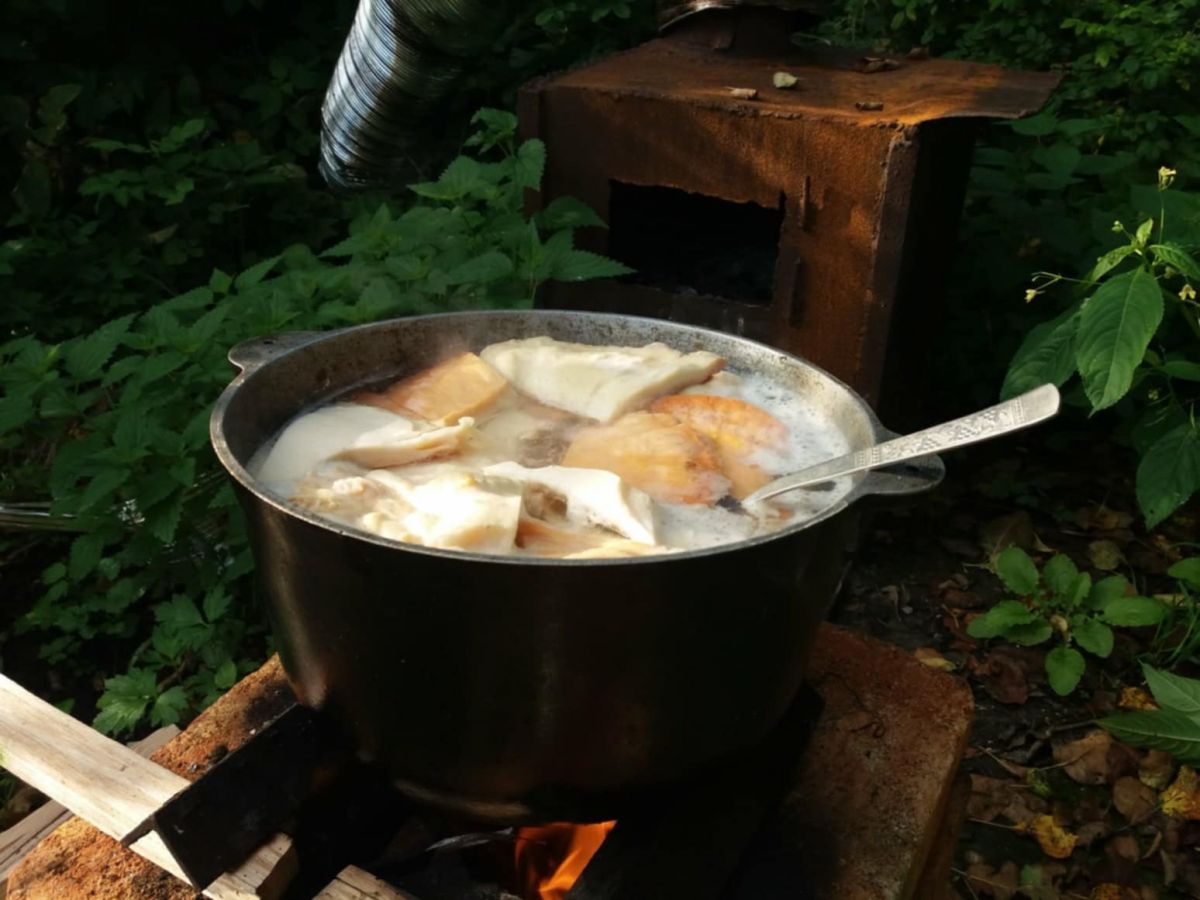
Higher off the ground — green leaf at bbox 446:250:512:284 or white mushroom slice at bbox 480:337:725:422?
white mushroom slice at bbox 480:337:725:422

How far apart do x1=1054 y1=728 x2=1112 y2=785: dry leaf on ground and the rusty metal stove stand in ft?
3.55

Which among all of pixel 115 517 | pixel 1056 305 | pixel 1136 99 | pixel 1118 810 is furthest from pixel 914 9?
pixel 115 517

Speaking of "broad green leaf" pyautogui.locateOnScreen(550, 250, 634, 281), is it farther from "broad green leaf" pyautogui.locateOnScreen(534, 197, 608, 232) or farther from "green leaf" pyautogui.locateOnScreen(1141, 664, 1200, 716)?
"green leaf" pyautogui.locateOnScreen(1141, 664, 1200, 716)

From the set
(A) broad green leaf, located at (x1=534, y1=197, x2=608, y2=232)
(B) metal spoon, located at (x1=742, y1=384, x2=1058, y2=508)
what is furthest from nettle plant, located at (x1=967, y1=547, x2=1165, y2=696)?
(B) metal spoon, located at (x1=742, y1=384, x2=1058, y2=508)

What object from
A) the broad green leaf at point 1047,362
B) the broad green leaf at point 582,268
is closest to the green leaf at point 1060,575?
the broad green leaf at point 1047,362

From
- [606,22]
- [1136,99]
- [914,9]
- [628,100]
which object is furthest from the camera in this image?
[914,9]

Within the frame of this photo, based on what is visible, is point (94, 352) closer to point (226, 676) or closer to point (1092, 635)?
point (226, 676)

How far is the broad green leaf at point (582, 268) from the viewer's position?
2.59 m

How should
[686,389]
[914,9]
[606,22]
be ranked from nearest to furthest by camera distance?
[686,389]
[606,22]
[914,9]

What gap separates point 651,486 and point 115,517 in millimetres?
1757

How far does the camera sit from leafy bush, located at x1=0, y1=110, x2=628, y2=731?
2.38 metres

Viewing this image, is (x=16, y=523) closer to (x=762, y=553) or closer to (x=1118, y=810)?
(x=762, y=553)

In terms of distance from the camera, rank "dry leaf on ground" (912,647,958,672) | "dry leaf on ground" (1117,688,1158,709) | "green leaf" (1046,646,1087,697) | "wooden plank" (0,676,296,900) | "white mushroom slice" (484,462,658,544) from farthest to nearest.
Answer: "dry leaf on ground" (912,647,958,672) < "dry leaf on ground" (1117,688,1158,709) < "green leaf" (1046,646,1087,697) < "wooden plank" (0,676,296,900) < "white mushroom slice" (484,462,658,544)

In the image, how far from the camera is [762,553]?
1073 millimetres
